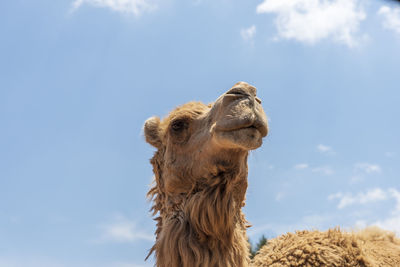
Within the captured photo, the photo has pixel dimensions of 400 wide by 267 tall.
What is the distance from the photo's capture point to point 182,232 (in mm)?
3928

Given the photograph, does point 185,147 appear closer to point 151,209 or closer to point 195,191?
point 195,191

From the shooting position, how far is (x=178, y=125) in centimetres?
440

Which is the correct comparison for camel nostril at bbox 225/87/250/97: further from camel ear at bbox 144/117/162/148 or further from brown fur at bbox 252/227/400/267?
brown fur at bbox 252/227/400/267

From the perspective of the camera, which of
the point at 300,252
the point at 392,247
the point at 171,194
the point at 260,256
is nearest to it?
the point at 171,194

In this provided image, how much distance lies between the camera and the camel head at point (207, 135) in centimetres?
363

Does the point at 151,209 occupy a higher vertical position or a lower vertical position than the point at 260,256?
higher

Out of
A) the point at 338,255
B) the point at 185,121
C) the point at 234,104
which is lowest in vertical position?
the point at 338,255

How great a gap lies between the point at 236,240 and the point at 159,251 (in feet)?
2.35

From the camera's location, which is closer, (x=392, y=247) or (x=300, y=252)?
(x=300, y=252)

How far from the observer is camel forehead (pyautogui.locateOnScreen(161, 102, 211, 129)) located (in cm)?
439

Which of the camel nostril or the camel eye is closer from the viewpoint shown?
the camel nostril

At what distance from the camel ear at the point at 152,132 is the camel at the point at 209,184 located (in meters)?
0.01

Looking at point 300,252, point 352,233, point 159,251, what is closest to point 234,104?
point 159,251

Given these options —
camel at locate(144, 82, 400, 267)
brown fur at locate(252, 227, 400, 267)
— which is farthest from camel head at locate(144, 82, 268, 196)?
brown fur at locate(252, 227, 400, 267)
